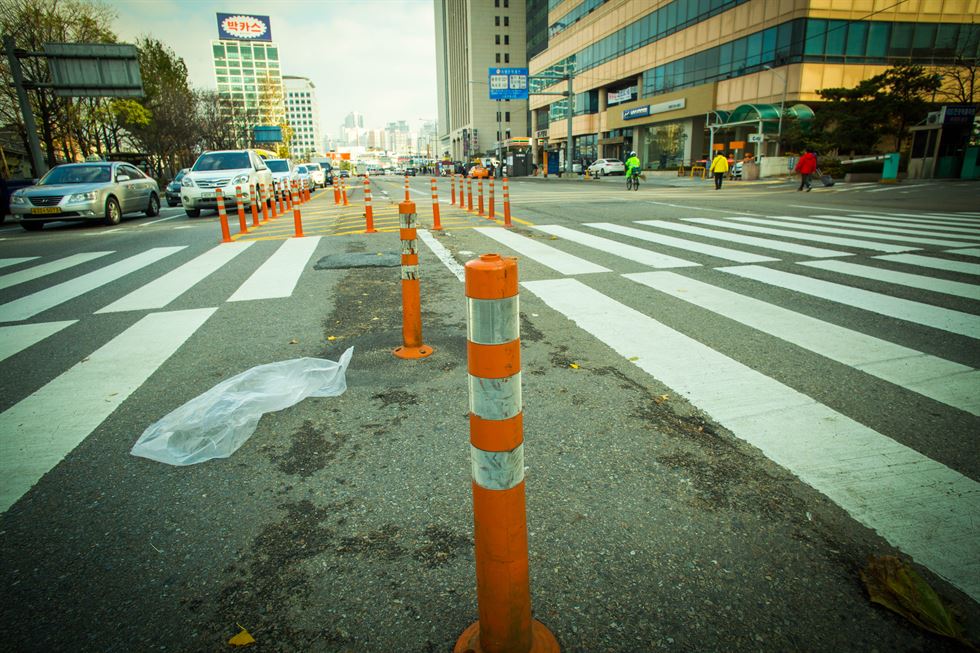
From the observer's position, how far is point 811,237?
965 centimetres

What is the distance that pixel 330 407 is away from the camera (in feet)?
11.3

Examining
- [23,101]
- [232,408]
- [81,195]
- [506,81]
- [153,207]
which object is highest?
[506,81]

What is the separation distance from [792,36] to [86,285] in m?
40.9

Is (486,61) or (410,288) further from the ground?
(486,61)

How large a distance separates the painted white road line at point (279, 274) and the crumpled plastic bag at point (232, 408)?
285 centimetres

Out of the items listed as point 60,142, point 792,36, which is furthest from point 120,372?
point 792,36

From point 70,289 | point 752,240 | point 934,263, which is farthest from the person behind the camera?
point 752,240

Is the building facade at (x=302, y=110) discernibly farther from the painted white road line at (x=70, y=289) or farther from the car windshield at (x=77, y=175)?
the painted white road line at (x=70, y=289)

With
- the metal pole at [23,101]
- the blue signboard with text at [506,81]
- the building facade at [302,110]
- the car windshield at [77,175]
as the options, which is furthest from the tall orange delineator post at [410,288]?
the building facade at [302,110]

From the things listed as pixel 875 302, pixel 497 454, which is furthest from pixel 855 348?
pixel 497 454

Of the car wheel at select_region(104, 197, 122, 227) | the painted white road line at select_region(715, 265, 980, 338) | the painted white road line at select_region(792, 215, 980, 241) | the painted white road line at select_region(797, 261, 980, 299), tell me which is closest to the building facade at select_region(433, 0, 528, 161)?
the car wheel at select_region(104, 197, 122, 227)

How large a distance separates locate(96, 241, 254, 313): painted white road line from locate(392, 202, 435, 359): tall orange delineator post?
342 centimetres

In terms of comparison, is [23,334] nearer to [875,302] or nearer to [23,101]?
[875,302]

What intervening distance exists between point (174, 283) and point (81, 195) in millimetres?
9620
